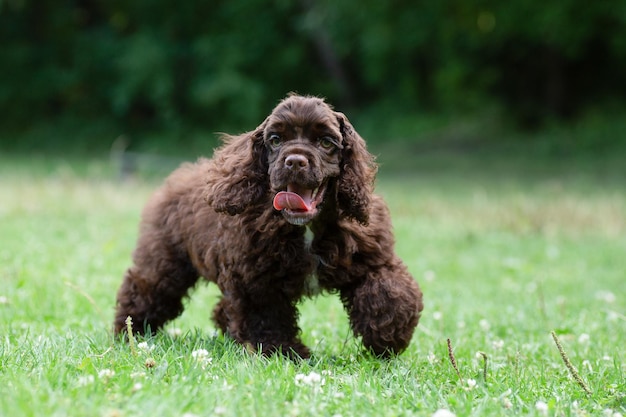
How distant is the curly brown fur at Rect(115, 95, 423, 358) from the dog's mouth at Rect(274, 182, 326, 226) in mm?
13

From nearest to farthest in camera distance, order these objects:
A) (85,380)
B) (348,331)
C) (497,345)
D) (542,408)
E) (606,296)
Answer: (85,380)
(542,408)
(348,331)
(497,345)
(606,296)

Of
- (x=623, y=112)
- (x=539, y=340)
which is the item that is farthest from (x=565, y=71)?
(x=539, y=340)

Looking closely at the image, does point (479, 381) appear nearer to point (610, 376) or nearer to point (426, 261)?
point (610, 376)

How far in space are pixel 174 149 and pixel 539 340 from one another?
28.3 metres

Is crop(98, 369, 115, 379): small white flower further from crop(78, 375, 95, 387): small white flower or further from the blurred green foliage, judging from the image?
the blurred green foliage

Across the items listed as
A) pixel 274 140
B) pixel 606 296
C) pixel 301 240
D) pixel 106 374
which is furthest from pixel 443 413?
pixel 606 296

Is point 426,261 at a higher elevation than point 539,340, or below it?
higher

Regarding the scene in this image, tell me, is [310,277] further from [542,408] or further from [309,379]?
[542,408]

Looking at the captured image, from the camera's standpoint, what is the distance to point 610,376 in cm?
441

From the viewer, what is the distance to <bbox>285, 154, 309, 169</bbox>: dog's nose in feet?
13.7

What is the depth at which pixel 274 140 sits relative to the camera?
14.8ft

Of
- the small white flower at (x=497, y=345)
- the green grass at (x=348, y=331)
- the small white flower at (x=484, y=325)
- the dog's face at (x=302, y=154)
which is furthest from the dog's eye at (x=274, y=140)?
the small white flower at (x=484, y=325)

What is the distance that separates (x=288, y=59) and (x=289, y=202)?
3143 cm

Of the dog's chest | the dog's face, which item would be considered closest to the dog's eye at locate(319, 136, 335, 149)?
the dog's face
